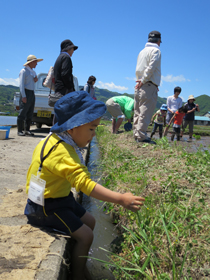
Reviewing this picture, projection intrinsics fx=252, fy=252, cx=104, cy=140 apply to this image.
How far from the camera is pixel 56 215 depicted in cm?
180

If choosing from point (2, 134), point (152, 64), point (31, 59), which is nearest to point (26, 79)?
point (31, 59)

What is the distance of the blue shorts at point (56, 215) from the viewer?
70.4 inches

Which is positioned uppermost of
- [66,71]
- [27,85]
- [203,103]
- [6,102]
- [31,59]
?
[203,103]

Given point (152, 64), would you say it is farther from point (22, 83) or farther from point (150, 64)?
point (22, 83)

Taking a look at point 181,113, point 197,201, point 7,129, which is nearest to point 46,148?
point 197,201

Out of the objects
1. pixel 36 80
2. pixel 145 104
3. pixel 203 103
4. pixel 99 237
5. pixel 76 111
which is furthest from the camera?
pixel 203 103

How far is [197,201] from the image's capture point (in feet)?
7.27

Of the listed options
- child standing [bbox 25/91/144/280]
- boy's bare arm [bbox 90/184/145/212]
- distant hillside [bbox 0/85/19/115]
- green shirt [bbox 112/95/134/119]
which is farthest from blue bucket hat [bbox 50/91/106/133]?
distant hillside [bbox 0/85/19/115]

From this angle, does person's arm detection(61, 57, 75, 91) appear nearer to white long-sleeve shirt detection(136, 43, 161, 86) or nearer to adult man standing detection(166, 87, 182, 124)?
white long-sleeve shirt detection(136, 43, 161, 86)

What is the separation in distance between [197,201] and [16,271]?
1.56m

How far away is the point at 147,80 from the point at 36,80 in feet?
10.6

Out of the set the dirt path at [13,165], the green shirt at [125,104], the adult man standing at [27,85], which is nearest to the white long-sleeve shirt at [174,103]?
the green shirt at [125,104]

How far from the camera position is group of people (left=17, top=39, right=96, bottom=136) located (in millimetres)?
4505

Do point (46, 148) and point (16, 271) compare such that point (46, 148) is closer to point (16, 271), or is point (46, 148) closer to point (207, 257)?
point (16, 271)
